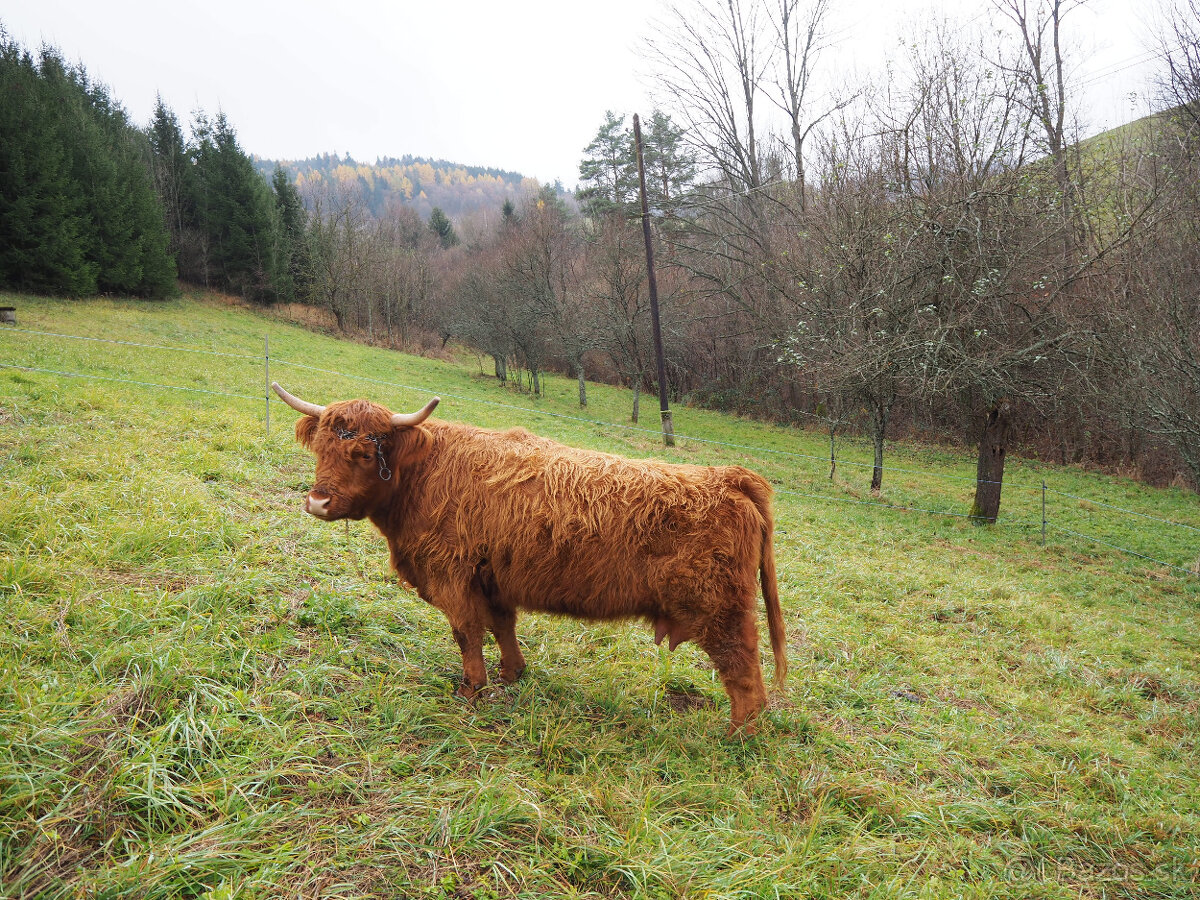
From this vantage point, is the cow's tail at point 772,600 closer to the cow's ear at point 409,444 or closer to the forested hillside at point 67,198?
the cow's ear at point 409,444

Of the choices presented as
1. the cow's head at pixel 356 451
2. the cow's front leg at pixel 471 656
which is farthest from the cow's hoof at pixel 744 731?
the cow's head at pixel 356 451

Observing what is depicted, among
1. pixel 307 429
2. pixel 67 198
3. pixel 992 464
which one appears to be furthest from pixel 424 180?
pixel 307 429

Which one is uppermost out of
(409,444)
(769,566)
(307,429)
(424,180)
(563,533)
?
(424,180)

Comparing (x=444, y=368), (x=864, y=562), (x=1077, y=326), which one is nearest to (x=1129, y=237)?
(x=1077, y=326)

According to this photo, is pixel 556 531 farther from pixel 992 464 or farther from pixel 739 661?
pixel 992 464

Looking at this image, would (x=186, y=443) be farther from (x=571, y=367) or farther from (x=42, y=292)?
(x=571, y=367)

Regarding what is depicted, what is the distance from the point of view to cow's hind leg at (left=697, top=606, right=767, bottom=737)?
136 inches

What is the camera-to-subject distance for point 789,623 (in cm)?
585

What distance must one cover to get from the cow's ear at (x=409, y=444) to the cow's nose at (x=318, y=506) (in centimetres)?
51

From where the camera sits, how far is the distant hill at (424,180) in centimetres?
11719

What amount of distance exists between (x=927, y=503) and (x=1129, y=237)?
6294 mm

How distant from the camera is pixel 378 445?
3.63 m

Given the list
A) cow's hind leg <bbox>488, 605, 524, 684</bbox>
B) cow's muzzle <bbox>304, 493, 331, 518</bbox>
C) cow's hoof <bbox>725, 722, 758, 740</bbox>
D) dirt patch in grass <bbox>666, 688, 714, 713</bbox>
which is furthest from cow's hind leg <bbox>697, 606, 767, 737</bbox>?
cow's muzzle <bbox>304, 493, 331, 518</bbox>

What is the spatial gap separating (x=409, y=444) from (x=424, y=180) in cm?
14899
